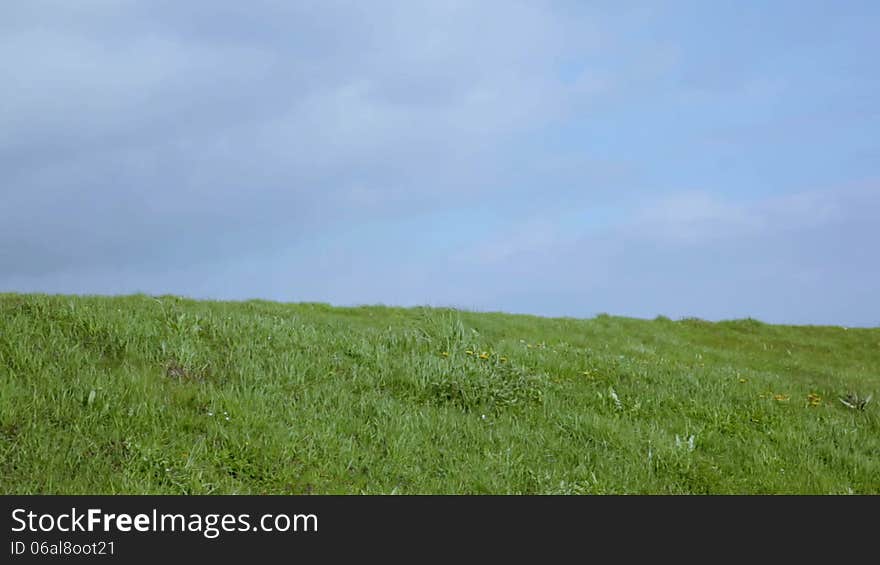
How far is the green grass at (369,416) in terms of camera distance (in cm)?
741

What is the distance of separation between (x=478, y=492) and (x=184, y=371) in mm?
4194

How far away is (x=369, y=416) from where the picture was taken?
8.93m

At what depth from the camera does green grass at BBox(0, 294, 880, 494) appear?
24.3 ft
